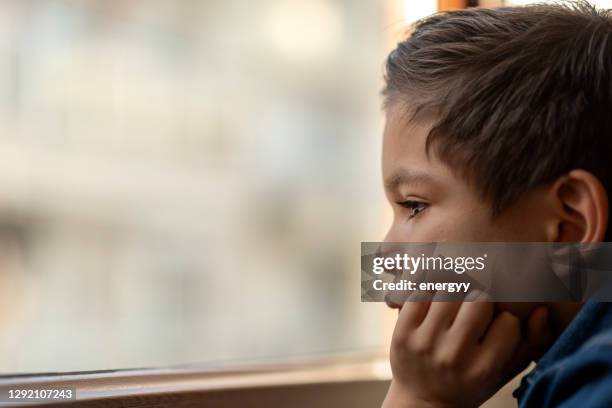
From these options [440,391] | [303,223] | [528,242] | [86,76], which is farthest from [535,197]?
[86,76]

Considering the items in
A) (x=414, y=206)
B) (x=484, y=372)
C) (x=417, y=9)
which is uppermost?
(x=417, y=9)

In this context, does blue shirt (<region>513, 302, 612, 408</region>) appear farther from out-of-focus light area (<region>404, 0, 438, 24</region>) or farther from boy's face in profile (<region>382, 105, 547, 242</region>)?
out-of-focus light area (<region>404, 0, 438, 24</region>)

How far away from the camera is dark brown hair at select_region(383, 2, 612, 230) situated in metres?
0.54

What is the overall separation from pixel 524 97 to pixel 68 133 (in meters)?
0.64

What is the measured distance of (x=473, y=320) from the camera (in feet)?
1.76

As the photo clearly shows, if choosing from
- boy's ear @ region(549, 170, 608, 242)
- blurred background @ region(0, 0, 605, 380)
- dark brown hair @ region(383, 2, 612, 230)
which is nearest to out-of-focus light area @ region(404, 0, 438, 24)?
blurred background @ region(0, 0, 605, 380)

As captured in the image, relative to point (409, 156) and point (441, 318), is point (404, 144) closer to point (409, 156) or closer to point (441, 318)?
point (409, 156)

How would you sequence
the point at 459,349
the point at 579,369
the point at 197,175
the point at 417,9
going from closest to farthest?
the point at 579,369 < the point at 459,349 < the point at 417,9 < the point at 197,175

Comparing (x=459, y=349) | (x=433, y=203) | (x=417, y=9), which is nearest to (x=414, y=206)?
(x=433, y=203)

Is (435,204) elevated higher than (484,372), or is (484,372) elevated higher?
(435,204)

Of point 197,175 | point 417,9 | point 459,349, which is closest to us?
point 459,349

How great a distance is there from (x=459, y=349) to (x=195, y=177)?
0.66 m

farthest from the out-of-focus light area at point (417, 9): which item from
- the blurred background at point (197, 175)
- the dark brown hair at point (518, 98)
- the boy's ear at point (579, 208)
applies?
the boy's ear at point (579, 208)

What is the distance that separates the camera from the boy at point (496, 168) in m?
0.54
